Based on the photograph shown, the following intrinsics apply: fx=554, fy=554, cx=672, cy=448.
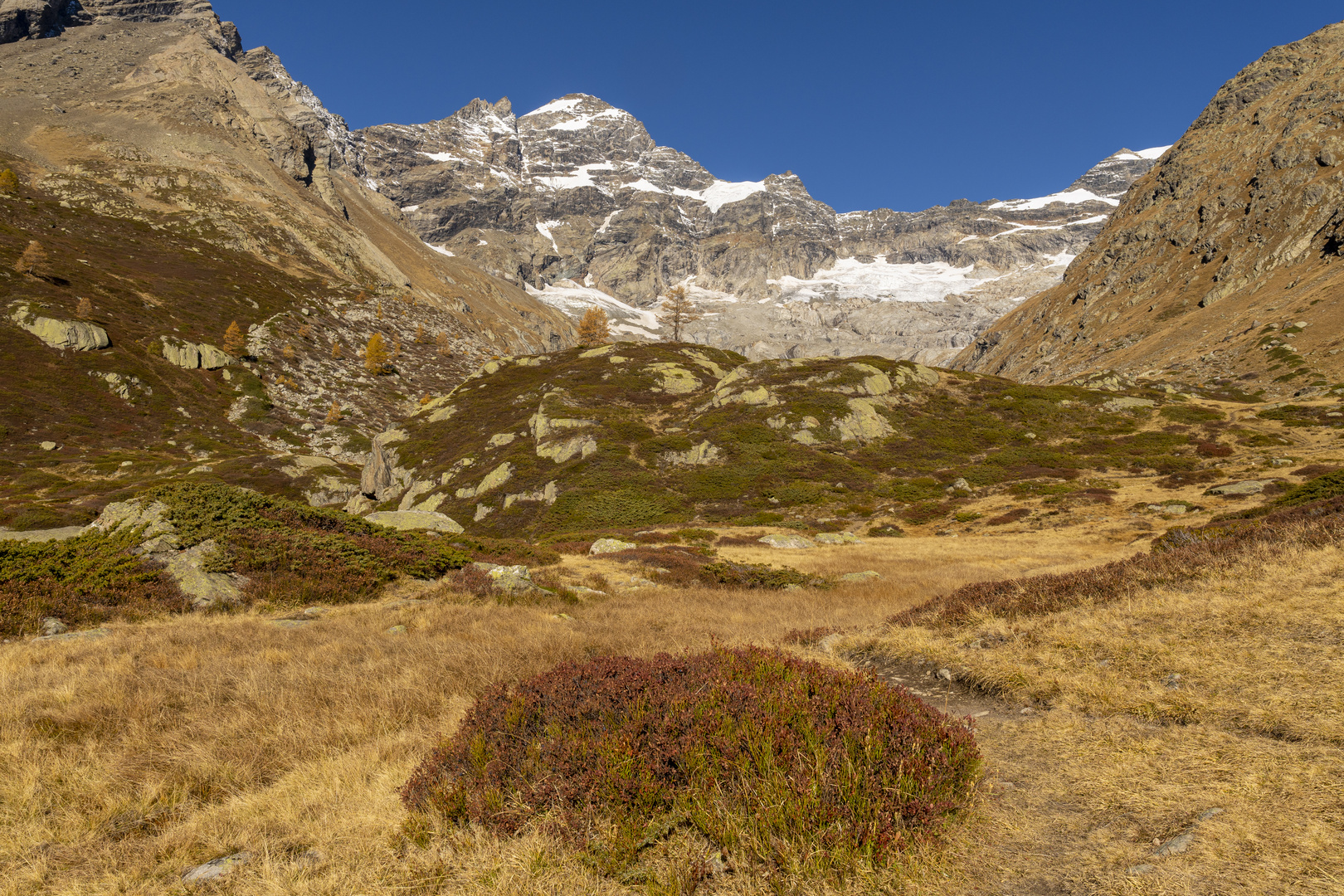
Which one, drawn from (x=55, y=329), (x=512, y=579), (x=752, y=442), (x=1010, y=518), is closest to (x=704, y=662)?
(x=512, y=579)

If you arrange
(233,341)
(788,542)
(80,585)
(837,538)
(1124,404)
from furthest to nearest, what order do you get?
(233,341) → (1124,404) → (837,538) → (788,542) → (80,585)

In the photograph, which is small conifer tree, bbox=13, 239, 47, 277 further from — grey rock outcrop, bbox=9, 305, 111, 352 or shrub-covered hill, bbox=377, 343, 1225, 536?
shrub-covered hill, bbox=377, 343, 1225, 536

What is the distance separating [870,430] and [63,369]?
10096cm

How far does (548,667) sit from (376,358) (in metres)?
113

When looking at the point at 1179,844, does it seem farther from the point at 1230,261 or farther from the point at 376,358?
the point at 1230,261

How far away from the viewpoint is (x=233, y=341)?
9088 centimetres

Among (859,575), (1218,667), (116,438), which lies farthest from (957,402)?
(116,438)

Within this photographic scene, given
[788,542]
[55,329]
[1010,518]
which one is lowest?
[1010,518]

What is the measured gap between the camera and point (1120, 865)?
390 cm

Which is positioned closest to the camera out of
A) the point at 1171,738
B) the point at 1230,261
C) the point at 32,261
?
the point at 1171,738

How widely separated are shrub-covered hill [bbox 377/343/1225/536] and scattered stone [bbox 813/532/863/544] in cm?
639

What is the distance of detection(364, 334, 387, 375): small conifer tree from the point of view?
105 meters

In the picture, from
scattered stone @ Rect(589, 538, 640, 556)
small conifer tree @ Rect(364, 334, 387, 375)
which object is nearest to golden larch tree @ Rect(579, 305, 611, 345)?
small conifer tree @ Rect(364, 334, 387, 375)

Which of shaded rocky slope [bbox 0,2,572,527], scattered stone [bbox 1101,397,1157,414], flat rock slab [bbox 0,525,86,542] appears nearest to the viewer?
flat rock slab [bbox 0,525,86,542]
